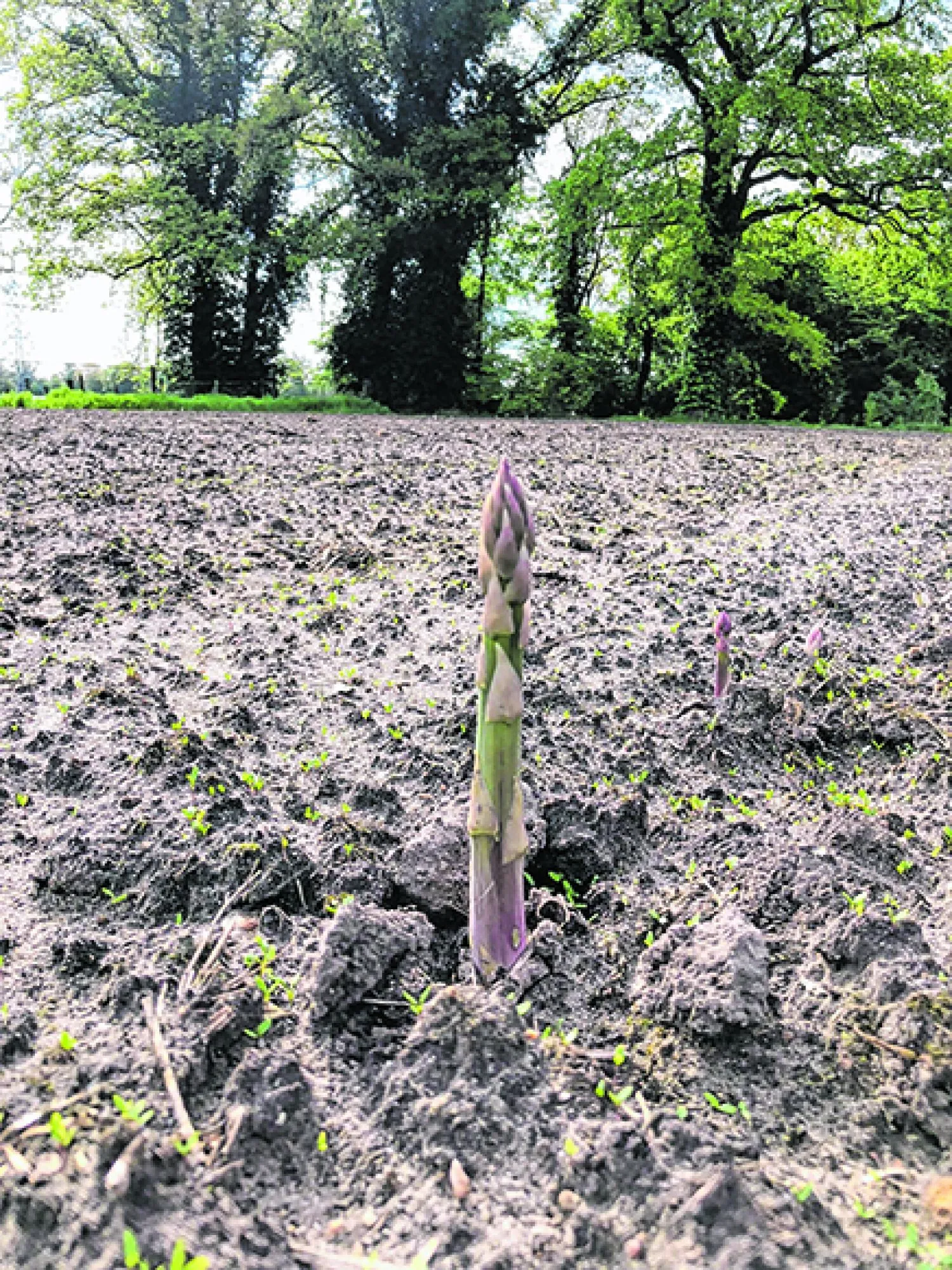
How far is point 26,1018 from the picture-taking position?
1430 millimetres

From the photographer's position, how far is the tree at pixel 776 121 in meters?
18.9

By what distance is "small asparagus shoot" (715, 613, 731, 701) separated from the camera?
2414mm

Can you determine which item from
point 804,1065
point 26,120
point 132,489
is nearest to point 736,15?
point 26,120

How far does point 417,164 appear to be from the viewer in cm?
2084

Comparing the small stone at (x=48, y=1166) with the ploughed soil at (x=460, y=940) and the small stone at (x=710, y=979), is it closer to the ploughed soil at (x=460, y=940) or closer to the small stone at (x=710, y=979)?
the ploughed soil at (x=460, y=940)

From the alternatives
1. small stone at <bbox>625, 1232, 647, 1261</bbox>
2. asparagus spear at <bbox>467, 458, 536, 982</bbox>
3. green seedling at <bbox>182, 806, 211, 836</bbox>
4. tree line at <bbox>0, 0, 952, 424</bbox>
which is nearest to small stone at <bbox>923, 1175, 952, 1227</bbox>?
small stone at <bbox>625, 1232, 647, 1261</bbox>

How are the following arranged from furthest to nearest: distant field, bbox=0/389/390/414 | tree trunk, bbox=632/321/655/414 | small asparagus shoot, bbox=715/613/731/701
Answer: tree trunk, bbox=632/321/655/414 → distant field, bbox=0/389/390/414 → small asparagus shoot, bbox=715/613/731/701

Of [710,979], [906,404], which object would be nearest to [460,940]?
[710,979]

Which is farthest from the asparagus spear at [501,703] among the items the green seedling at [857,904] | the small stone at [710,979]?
the green seedling at [857,904]

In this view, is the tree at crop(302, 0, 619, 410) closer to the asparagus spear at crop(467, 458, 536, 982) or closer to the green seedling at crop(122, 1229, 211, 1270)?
the asparagus spear at crop(467, 458, 536, 982)

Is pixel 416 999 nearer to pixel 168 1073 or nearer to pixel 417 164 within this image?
pixel 168 1073

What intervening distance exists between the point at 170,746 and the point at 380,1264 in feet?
4.71

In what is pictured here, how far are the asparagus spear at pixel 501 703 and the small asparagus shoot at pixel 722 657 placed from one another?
3.79 ft

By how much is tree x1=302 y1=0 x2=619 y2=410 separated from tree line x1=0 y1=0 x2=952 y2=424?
6 cm
